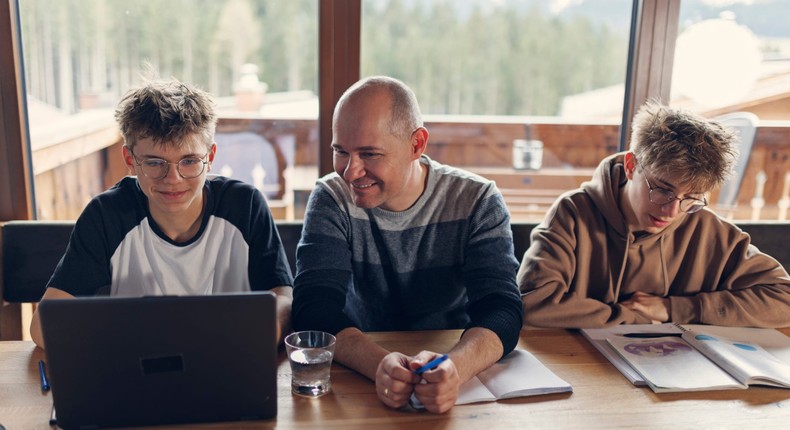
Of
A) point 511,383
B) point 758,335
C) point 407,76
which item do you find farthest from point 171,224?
point 758,335

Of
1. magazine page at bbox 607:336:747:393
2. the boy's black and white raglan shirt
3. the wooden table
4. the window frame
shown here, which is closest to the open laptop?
the wooden table

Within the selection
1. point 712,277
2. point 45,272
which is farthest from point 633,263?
point 45,272

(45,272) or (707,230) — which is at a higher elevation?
(707,230)

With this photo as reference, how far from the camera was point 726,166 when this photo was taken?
170 centimetres

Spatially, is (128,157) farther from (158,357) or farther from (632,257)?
(632,257)

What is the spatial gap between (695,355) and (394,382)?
71 cm

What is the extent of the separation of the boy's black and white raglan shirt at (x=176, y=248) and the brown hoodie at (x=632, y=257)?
69 cm

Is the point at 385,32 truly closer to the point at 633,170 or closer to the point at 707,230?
the point at 633,170

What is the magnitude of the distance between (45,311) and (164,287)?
2.21ft

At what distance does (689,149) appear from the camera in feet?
5.51

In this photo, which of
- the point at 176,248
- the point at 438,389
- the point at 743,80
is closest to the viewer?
the point at 438,389

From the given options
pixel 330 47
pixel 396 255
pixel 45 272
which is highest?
pixel 330 47

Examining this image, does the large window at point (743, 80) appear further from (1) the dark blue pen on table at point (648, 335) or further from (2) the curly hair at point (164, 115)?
(2) the curly hair at point (164, 115)

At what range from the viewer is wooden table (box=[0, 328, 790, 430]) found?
1.20 meters
